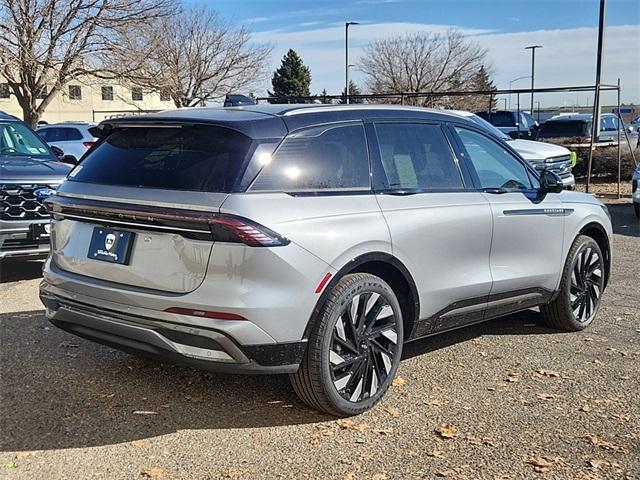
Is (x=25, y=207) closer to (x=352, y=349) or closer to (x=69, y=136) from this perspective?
(x=352, y=349)

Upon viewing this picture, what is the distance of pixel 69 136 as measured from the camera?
18.6 metres

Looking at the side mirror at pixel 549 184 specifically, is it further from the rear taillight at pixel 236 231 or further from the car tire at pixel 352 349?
the rear taillight at pixel 236 231

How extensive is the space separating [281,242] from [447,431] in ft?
4.55

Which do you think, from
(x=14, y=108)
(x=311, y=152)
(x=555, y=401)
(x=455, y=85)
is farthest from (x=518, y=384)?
(x=14, y=108)

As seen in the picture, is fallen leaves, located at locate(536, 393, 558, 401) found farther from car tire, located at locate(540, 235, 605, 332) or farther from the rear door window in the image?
the rear door window

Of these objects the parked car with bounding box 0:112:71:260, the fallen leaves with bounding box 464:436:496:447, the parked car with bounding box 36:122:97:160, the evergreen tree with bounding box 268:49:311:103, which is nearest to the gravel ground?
the fallen leaves with bounding box 464:436:496:447

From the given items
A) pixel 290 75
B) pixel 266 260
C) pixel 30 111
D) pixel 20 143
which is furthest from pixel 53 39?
pixel 290 75

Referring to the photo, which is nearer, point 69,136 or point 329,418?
point 329,418

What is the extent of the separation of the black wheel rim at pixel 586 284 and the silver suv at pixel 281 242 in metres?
1.14

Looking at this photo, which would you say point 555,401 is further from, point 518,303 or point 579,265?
point 579,265

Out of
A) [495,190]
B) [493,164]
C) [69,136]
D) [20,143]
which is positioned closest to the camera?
[495,190]

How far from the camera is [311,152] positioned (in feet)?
13.0

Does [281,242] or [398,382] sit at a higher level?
[281,242]

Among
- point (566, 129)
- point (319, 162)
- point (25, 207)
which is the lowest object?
point (25, 207)
